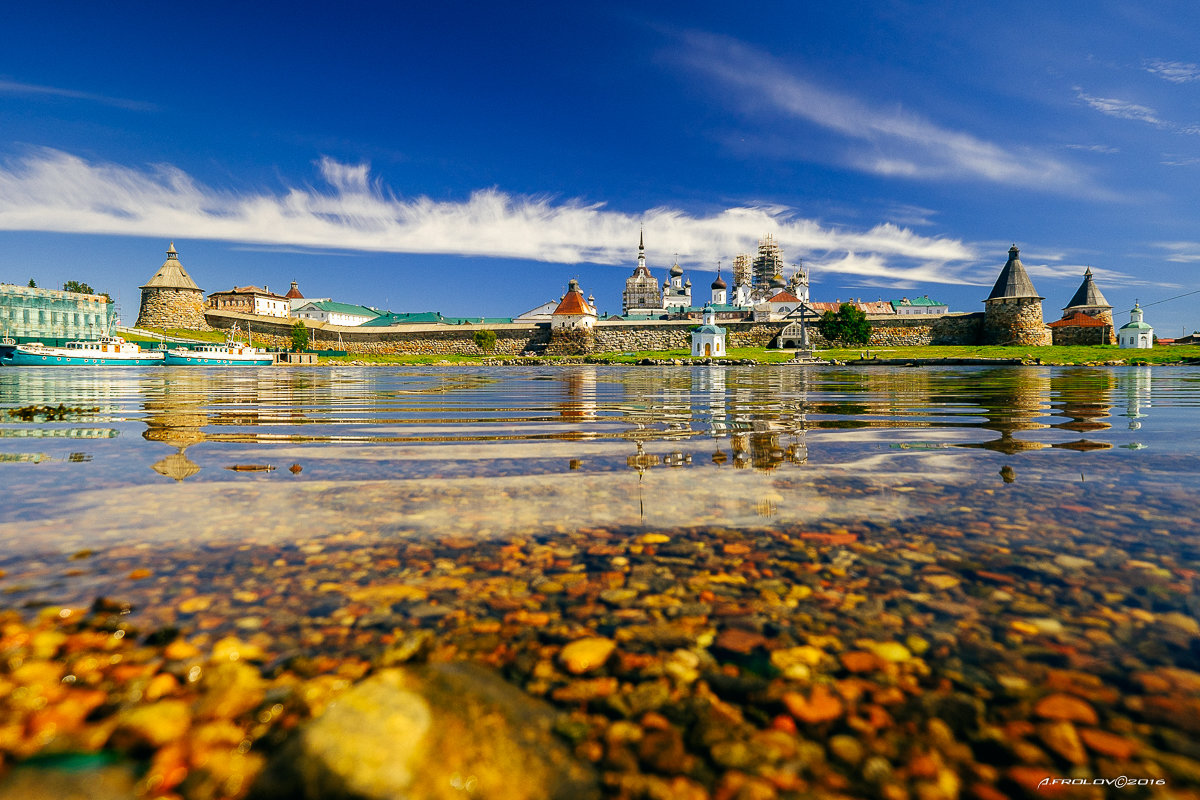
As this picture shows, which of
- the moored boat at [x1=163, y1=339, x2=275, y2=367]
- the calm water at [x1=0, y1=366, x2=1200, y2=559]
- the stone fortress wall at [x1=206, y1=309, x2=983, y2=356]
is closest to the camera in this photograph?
the calm water at [x1=0, y1=366, x2=1200, y2=559]

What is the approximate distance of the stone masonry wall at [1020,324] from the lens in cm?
6469

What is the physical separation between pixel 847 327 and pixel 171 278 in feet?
340

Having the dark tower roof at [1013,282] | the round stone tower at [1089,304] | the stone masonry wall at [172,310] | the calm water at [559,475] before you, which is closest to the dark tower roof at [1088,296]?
the round stone tower at [1089,304]

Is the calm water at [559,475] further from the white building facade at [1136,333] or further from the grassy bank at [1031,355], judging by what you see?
the white building facade at [1136,333]

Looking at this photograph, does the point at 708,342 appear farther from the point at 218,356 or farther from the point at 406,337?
the point at 218,356

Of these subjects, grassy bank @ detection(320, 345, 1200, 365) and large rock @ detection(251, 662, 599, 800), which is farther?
grassy bank @ detection(320, 345, 1200, 365)

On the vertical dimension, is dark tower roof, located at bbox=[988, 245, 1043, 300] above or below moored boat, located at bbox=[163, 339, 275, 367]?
above

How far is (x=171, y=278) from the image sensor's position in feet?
286

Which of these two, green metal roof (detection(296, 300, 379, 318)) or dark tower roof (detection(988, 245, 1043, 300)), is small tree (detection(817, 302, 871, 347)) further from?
green metal roof (detection(296, 300, 379, 318))

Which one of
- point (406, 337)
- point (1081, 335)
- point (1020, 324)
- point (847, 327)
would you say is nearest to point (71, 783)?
point (847, 327)

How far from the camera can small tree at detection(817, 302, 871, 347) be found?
72250 millimetres

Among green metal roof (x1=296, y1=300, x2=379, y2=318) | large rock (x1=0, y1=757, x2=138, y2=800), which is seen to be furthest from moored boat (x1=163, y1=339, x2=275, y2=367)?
large rock (x1=0, y1=757, x2=138, y2=800)

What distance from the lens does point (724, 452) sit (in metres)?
4.98

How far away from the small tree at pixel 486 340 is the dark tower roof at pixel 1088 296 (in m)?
83.3
